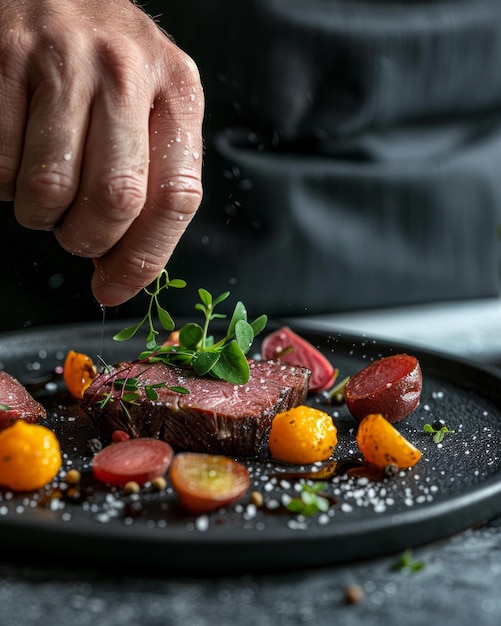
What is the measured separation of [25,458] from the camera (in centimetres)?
133

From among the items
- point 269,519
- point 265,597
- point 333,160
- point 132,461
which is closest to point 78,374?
point 132,461

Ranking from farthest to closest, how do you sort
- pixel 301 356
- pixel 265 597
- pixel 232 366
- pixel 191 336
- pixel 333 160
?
pixel 333 160, pixel 301 356, pixel 191 336, pixel 232 366, pixel 265 597

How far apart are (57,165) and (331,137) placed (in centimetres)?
140

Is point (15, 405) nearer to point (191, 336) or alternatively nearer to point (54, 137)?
point (191, 336)

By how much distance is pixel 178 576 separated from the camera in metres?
1.20

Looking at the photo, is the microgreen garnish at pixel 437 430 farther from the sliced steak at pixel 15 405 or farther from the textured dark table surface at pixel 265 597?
the sliced steak at pixel 15 405

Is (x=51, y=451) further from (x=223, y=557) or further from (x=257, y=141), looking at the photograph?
(x=257, y=141)

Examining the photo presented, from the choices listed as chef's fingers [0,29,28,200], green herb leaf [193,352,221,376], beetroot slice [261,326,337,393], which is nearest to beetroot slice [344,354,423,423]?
beetroot slice [261,326,337,393]

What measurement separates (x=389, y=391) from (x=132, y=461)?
1.84 ft

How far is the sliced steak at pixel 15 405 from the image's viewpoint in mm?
1607

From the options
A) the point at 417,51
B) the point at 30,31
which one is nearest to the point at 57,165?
the point at 30,31

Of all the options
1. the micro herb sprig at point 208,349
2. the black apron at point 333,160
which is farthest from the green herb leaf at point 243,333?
the black apron at point 333,160

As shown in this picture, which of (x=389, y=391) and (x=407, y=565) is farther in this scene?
(x=389, y=391)

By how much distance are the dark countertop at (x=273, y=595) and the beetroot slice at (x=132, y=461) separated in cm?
21
